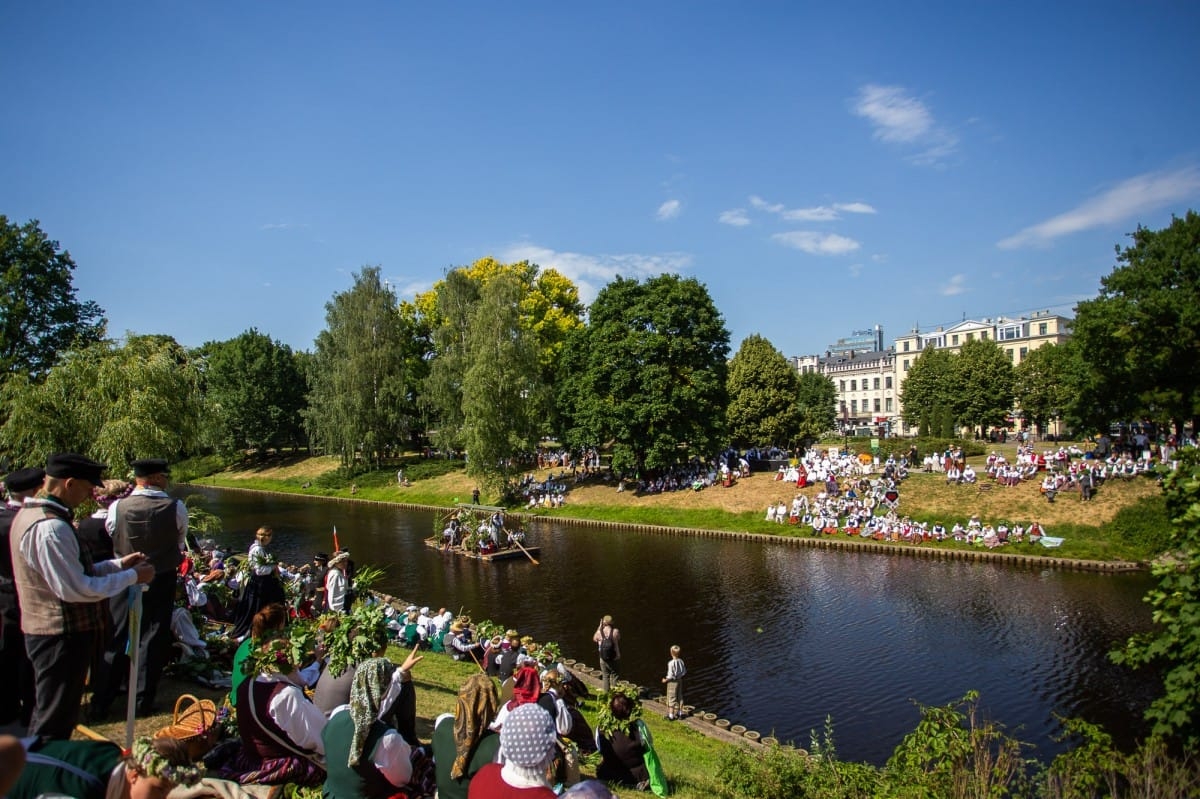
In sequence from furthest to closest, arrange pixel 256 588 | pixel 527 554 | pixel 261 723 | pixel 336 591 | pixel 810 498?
pixel 810 498, pixel 527 554, pixel 336 591, pixel 256 588, pixel 261 723

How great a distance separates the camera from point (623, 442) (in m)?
45.3

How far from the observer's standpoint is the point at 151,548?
7.70 metres

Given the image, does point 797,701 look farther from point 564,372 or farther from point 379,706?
point 564,372

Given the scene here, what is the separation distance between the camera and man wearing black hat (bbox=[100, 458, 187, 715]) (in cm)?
768

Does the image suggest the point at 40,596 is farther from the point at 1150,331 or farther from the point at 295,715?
the point at 1150,331

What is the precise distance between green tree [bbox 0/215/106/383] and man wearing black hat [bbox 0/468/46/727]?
23.2 meters

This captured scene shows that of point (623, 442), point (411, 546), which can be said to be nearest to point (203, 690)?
point (411, 546)

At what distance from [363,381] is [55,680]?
173 ft

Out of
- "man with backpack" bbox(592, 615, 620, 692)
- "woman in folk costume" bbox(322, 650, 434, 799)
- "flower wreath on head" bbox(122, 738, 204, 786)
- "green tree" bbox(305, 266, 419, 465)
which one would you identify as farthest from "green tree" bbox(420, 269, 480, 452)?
"flower wreath on head" bbox(122, 738, 204, 786)

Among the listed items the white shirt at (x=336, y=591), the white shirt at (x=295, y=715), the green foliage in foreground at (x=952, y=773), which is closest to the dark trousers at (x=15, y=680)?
the white shirt at (x=295, y=715)

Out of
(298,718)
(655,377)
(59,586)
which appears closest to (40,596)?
(59,586)

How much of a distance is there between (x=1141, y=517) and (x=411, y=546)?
1253 inches

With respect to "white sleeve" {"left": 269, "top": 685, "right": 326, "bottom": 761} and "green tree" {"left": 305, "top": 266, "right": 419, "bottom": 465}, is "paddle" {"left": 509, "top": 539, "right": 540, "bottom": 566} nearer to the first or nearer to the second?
"white sleeve" {"left": 269, "top": 685, "right": 326, "bottom": 761}

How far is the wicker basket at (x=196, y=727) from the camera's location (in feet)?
19.6
